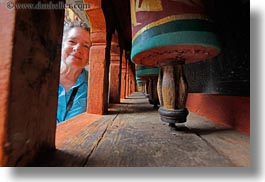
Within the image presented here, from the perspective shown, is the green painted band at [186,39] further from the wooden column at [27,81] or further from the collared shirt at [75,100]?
the collared shirt at [75,100]

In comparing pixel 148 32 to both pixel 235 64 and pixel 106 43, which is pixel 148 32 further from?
pixel 106 43

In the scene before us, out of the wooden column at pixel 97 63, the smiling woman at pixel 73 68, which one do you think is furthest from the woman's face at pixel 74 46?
the wooden column at pixel 97 63

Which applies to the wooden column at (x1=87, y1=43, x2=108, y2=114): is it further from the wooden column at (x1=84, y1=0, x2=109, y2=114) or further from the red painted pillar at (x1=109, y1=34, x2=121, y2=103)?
the red painted pillar at (x1=109, y1=34, x2=121, y2=103)

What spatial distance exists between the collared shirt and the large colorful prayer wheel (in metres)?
1.01

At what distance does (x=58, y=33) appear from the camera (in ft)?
1.09

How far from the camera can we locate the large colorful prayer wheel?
0.36 metres

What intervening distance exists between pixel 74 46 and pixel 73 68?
0.20 m

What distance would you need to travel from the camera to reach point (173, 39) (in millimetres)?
360

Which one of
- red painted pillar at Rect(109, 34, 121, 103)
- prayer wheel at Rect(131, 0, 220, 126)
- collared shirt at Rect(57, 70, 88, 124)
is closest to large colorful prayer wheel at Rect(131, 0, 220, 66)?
prayer wheel at Rect(131, 0, 220, 126)

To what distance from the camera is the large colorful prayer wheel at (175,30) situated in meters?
0.36

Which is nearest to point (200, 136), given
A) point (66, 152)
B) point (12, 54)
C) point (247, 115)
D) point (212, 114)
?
point (247, 115)

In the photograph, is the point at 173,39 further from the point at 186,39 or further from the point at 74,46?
the point at 74,46

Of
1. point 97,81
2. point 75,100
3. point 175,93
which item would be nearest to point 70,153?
point 175,93

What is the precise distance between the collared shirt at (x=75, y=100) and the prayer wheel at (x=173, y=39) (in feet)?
3.18
